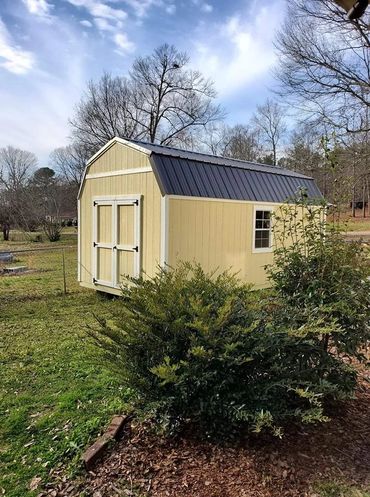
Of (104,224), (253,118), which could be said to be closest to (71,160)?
(253,118)

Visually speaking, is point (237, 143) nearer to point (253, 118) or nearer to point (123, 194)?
point (253, 118)

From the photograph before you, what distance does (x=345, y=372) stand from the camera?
242 centimetres

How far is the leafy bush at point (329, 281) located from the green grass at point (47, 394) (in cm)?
133

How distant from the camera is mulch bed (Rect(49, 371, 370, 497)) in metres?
1.82

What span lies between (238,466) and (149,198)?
4817 mm

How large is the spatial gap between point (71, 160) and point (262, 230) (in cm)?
2179

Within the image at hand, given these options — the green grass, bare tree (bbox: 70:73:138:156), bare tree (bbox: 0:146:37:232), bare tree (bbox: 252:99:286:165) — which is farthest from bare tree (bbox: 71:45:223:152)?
the green grass

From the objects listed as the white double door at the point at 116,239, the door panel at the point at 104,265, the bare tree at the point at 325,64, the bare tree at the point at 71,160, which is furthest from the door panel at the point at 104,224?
the bare tree at the point at 71,160

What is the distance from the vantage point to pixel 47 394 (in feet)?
10.2

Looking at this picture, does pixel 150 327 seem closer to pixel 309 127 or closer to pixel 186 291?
pixel 186 291

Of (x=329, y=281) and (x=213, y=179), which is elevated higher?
(x=213, y=179)

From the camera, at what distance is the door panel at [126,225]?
6623 millimetres

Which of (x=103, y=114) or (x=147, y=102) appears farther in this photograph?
(x=147, y=102)

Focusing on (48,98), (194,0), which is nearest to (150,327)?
(194,0)
